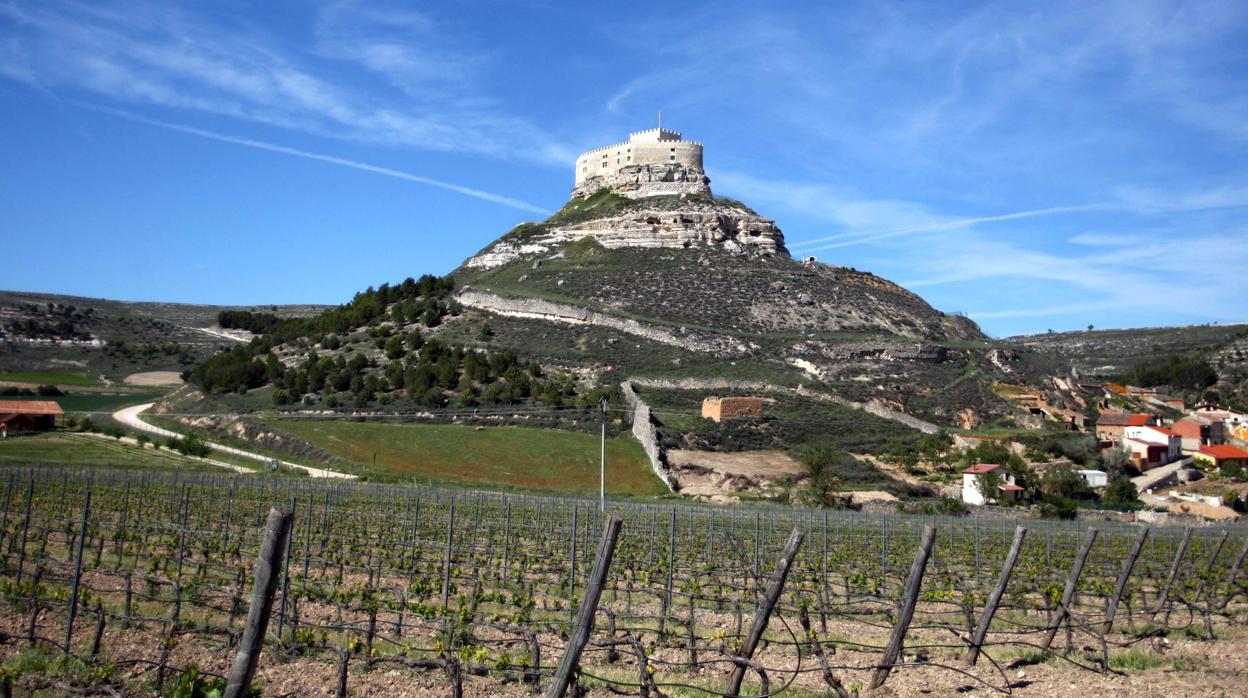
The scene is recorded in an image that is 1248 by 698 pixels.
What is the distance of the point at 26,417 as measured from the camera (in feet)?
191

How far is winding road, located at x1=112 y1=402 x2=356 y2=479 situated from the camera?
4900 cm

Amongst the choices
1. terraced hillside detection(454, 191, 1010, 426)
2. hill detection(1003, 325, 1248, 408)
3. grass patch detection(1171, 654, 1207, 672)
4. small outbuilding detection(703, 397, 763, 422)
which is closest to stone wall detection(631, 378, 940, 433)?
terraced hillside detection(454, 191, 1010, 426)

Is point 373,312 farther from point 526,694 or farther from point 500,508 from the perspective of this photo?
point 526,694

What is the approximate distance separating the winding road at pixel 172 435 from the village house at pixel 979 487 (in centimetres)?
3103

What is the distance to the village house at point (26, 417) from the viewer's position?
56.5 m

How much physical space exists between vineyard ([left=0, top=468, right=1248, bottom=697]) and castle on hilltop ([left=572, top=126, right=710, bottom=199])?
3220 inches

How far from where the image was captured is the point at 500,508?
35.7 meters

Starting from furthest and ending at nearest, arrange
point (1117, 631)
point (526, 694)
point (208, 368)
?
point (208, 368) < point (1117, 631) < point (526, 694)

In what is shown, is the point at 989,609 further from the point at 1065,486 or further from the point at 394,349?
the point at 394,349

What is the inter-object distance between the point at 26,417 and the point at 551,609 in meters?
54.2


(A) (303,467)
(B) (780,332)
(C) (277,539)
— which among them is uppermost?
(B) (780,332)

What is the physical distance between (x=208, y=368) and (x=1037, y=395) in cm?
6460

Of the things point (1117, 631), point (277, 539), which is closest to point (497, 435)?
point (1117, 631)

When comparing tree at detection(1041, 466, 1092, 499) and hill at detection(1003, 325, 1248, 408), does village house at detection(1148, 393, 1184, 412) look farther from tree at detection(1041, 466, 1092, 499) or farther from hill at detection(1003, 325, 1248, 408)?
tree at detection(1041, 466, 1092, 499)
